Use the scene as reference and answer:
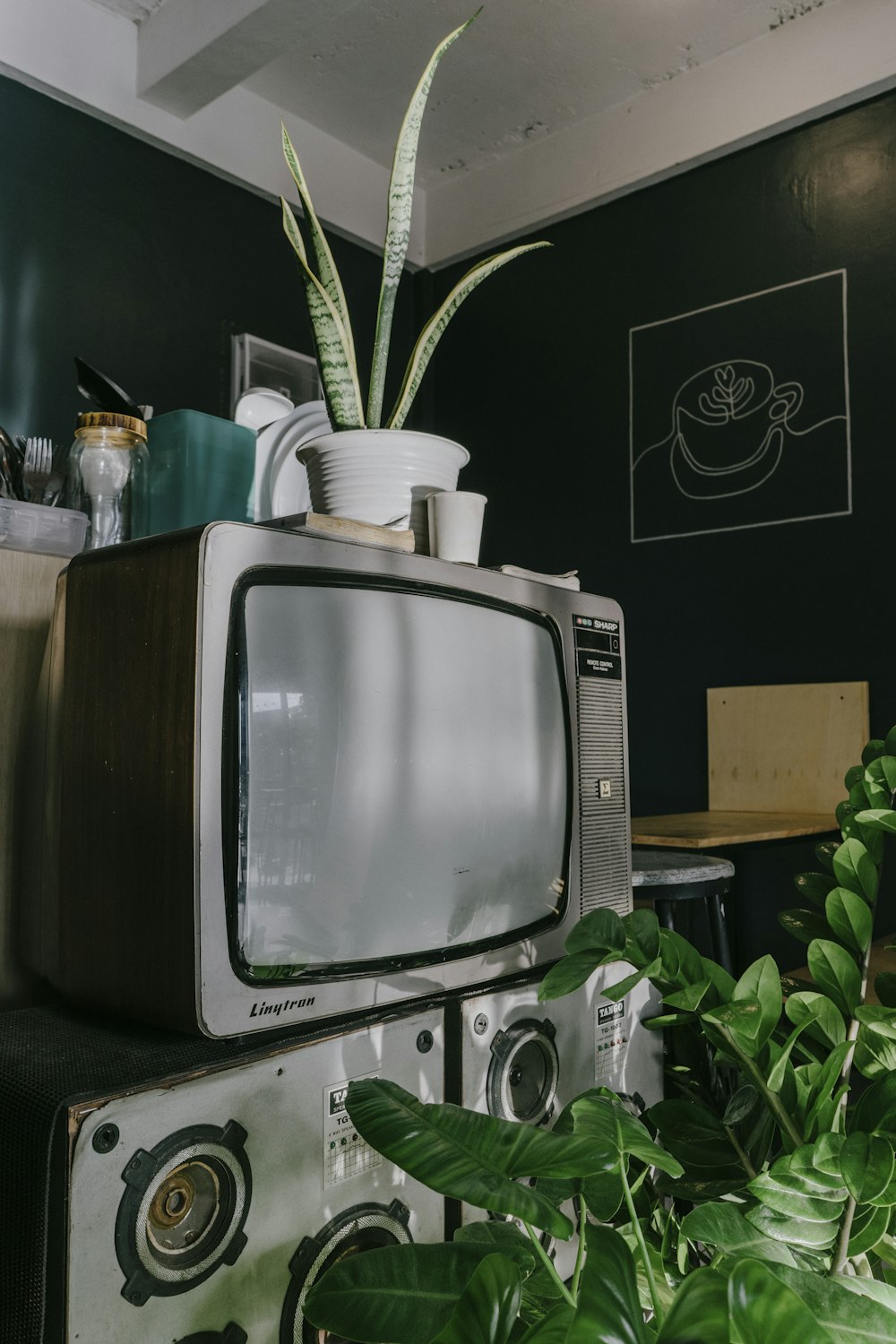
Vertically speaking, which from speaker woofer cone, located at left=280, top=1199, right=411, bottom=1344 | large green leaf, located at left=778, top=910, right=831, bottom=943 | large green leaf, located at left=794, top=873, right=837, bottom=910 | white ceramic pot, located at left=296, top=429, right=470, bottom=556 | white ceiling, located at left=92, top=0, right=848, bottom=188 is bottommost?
speaker woofer cone, located at left=280, top=1199, right=411, bottom=1344

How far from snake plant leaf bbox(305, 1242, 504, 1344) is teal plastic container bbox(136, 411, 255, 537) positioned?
86 cm

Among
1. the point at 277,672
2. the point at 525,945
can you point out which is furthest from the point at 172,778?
the point at 525,945

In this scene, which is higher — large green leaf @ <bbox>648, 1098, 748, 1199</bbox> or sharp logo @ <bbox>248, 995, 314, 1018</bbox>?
sharp logo @ <bbox>248, 995, 314, 1018</bbox>

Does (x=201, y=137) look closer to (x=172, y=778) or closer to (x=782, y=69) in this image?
(x=782, y=69)

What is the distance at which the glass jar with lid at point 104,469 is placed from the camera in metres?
1.04

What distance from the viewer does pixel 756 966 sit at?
0.65m

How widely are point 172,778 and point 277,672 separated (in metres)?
0.10

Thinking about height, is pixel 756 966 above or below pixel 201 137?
below

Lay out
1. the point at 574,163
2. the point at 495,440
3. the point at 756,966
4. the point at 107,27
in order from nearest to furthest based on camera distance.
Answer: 1. the point at 756,966
2. the point at 107,27
3. the point at 574,163
4. the point at 495,440

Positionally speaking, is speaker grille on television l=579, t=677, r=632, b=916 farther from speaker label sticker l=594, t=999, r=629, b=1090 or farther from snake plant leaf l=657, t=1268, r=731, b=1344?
snake plant leaf l=657, t=1268, r=731, b=1344

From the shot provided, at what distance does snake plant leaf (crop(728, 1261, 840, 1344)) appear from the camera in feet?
1.05

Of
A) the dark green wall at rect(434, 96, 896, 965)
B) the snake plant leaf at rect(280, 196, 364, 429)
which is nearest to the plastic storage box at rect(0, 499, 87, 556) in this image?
the snake plant leaf at rect(280, 196, 364, 429)

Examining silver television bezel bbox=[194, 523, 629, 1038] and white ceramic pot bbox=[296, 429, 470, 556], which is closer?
silver television bezel bbox=[194, 523, 629, 1038]

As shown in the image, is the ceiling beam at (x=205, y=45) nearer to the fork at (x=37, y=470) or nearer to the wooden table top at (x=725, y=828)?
the fork at (x=37, y=470)
